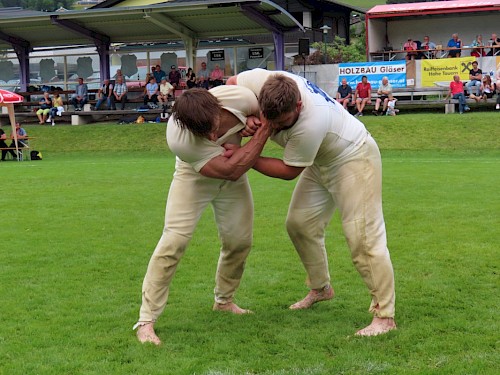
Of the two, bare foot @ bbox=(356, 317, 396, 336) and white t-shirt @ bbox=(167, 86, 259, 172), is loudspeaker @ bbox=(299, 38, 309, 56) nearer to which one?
white t-shirt @ bbox=(167, 86, 259, 172)

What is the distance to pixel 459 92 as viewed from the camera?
28641 mm

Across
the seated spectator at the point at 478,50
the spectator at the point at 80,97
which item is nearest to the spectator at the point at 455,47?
the seated spectator at the point at 478,50

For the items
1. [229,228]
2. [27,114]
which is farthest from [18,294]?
[27,114]

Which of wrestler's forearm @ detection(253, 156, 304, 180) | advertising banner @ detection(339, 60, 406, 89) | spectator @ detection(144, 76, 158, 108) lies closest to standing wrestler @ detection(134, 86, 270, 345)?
wrestler's forearm @ detection(253, 156, 304, 180)

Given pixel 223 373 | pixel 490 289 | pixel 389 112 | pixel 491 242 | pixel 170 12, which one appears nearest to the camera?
pixel 223 373

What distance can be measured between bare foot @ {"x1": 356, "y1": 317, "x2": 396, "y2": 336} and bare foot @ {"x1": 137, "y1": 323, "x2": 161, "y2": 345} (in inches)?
58.4

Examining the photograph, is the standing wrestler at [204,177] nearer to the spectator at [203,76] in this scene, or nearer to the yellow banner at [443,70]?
the yellow banner at [443,70]

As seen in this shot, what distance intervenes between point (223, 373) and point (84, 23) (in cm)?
3267

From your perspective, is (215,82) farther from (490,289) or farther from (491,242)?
(490,289)

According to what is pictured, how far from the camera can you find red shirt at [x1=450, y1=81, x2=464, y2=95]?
2867cm

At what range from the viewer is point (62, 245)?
383 inches

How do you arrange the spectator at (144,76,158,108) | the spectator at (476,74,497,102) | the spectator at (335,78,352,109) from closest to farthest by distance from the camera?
1. the spectator at (476,74,497,102)
2. the spectator at (335,78,352,109)
3. the spectator at (144,76,158,108)

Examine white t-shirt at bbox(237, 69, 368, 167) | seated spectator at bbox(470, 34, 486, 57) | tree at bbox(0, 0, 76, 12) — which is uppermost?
tree at bbox(0, 0, 76, 12)

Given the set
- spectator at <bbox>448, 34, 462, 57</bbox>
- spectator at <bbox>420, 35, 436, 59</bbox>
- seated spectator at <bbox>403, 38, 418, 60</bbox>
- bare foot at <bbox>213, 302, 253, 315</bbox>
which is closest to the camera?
bare foot at <bbox>213, 302, 253, 315</bbox>
